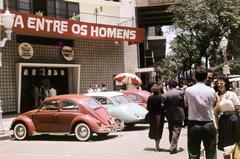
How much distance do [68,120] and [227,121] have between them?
26.7 ft

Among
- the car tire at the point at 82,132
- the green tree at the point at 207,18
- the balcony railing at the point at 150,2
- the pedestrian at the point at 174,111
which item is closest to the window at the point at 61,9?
the green tree at the point at 207,18

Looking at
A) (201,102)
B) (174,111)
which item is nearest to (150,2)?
(174,111)

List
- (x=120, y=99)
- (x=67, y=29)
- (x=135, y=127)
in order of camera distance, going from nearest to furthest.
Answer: (x=120, y=99)
(x=135, y=127)
(x=67, y=29)

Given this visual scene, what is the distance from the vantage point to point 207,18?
117ft

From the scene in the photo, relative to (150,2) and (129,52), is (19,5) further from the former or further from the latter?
(150,2)

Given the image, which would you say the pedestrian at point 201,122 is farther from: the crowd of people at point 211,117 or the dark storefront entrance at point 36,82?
the dark storefront entrance at point 36,82

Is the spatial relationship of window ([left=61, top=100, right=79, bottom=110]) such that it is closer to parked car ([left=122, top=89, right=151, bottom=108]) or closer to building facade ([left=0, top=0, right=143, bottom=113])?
parked car ([left=122, top=89, right=151, bottom=108])

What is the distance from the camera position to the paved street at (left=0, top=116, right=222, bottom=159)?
12.8 metres

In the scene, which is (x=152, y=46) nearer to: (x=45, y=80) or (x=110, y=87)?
(x=110, y=87)

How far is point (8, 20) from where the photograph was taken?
18500mm

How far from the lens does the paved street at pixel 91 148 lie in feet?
42.1

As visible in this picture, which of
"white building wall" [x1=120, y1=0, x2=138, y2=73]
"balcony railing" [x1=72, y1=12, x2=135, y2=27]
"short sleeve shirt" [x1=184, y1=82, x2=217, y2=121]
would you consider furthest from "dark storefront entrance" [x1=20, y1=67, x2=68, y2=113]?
"short sleeve shirt" [x1=184, y1=82, x2=217, y2=121]

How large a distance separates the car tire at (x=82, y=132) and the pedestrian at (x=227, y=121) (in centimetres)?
745

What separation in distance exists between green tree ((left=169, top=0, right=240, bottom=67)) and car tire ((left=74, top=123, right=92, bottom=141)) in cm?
2163
